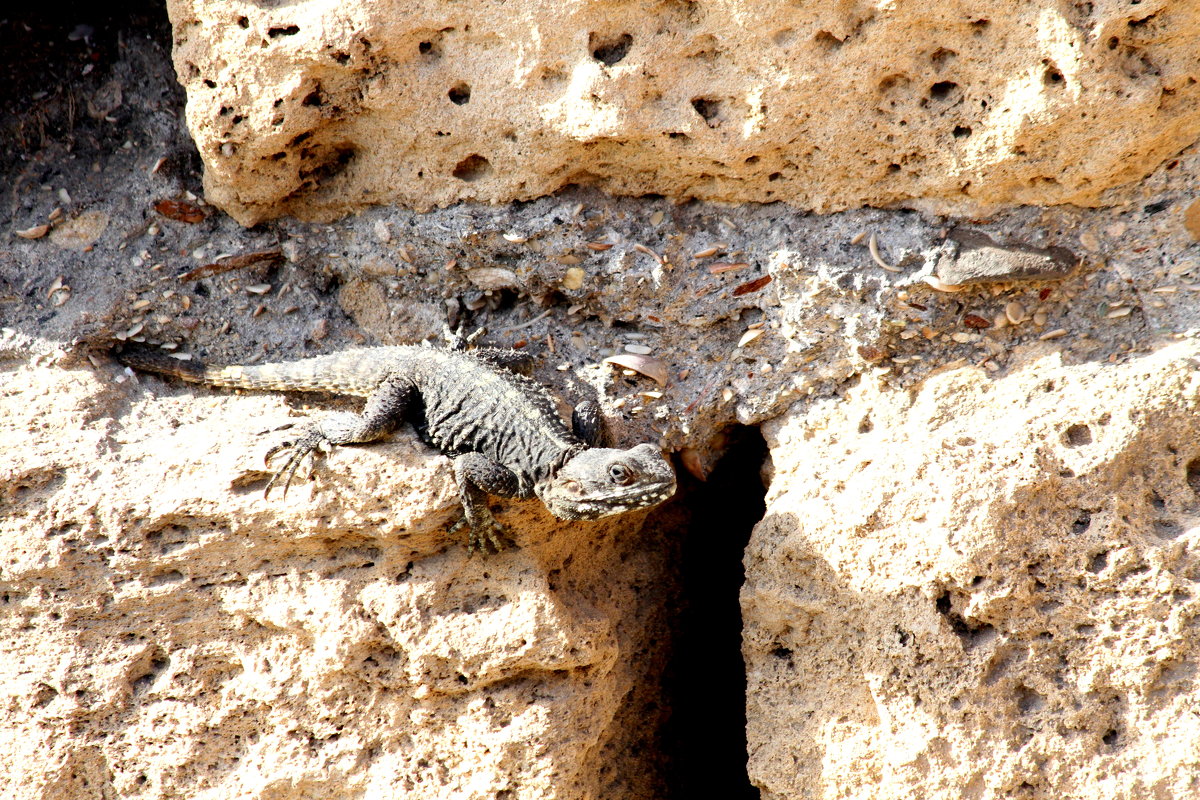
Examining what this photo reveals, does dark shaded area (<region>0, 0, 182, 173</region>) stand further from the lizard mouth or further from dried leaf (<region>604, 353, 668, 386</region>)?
the lizard mouth

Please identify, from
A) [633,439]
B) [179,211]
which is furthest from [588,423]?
[179,211]

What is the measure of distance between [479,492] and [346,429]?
21.7 inches

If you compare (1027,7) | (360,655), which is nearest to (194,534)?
(360,655)

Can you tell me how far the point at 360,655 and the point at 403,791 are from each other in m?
0.53

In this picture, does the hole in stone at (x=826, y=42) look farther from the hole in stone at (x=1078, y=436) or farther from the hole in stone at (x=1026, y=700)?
the hole in stone at (x=1026, y=700)

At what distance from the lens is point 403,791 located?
341cm

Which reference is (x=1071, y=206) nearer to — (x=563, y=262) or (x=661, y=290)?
(x=661, y=290)

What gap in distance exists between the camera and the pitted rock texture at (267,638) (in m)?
3.33

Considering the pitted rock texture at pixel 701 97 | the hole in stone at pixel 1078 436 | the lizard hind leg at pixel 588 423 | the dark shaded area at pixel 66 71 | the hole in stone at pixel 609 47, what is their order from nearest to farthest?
the pitted rock texture at pixel 701 97, the hole in stone at pixel 1078 436, the hole in stone at pixel 609 47, the lizard hind leg at pixel 588 423, the dark shaded area at pixel 66 71

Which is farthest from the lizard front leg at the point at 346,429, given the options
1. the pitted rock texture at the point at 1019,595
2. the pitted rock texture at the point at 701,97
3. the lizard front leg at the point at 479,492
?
the pitted rock texture at the point at 1019,595

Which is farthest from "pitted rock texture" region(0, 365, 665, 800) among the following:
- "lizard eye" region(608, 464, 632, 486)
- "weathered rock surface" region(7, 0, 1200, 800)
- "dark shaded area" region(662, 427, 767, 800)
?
"dark shaded area" region(662, 427, 767, 800)

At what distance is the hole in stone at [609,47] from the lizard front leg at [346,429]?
1456mm

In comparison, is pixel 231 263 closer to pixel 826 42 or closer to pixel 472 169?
pixel 472 169

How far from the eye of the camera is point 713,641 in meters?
4.36
